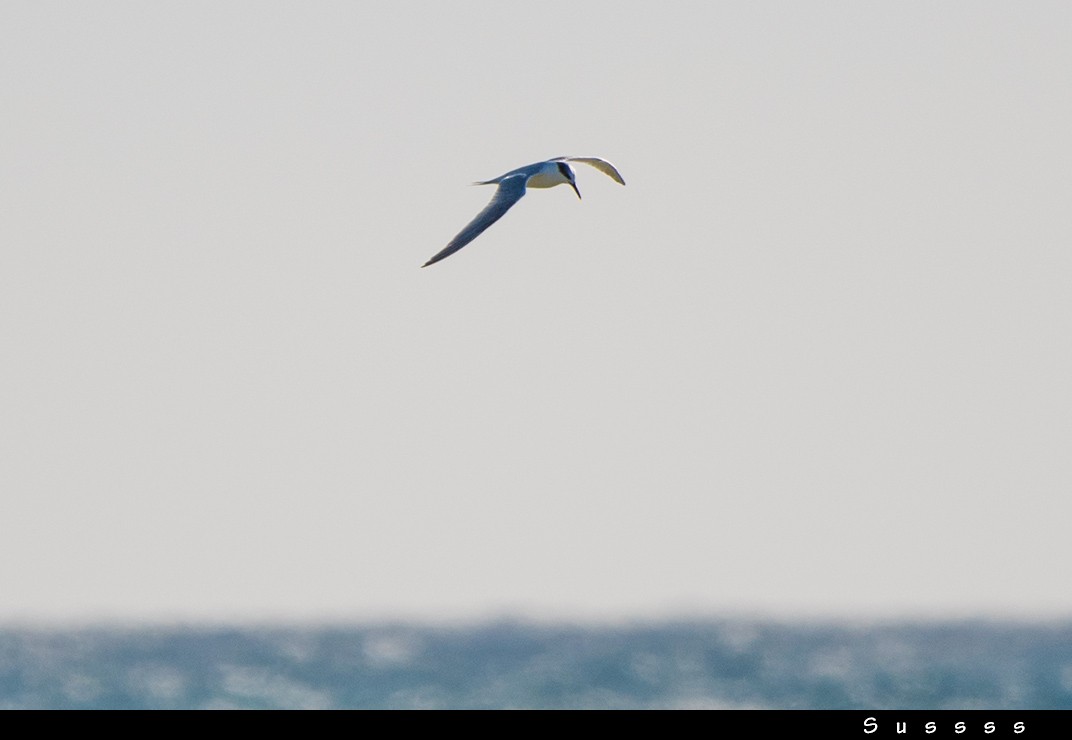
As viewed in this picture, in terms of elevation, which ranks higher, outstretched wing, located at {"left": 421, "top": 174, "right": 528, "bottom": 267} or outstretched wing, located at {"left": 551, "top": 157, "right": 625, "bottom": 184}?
outstretched wing, located at {"left": 551, "top": 157, "right": 625, "bottom": 184}

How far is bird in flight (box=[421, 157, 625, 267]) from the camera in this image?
1950 centimetres

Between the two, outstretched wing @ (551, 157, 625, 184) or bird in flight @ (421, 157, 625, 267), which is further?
outstretched wing @ (551, 157, 625, 184)

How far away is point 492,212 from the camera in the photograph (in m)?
20.1

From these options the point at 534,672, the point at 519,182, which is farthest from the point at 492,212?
the point at 534,672

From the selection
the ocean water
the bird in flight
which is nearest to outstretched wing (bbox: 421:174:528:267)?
the bird in flight

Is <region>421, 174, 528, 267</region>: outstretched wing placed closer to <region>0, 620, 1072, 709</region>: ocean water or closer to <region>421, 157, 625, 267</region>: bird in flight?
<region>421, 157, 625, 267</region>: bird in flight

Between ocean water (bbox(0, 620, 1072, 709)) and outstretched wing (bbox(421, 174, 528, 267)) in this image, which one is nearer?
outstretched wing (bbox(421, 174, 528, 267))

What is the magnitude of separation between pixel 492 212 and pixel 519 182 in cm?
111

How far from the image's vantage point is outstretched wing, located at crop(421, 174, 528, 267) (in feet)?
62.0

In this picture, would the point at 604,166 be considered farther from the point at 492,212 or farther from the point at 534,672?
the point at 534,672
